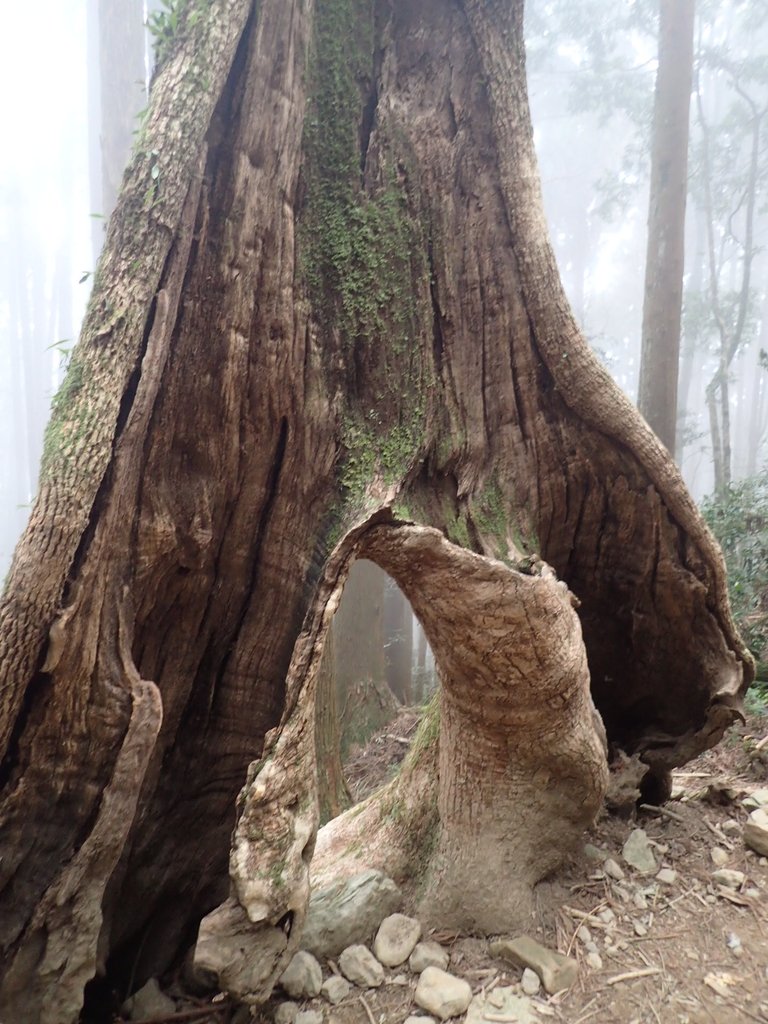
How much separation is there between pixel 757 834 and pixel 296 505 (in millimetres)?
2430

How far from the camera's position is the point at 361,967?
216 cm

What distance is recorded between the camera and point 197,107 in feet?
6.30

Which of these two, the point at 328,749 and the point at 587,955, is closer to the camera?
the point at 587,955

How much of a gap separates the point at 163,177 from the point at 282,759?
1676 mm

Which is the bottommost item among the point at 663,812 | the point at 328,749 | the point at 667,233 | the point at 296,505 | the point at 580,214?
the point at 663,812

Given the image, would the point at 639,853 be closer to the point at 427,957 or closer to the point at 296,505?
the point at 427,957

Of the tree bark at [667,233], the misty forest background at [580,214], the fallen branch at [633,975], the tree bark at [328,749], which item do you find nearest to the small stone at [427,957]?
the fallen branch at [633,975]

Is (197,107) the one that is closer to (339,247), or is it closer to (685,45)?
(339,247)

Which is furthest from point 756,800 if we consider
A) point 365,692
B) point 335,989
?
point 365,692

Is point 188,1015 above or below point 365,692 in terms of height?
above

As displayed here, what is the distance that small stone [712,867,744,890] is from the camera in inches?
101

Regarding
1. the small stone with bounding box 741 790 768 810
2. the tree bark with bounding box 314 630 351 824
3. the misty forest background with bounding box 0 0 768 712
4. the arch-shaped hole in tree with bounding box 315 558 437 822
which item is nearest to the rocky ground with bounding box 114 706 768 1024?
the small stone with bounding box 741 790 768 810

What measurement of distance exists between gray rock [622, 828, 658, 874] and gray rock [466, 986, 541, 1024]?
0.89 m

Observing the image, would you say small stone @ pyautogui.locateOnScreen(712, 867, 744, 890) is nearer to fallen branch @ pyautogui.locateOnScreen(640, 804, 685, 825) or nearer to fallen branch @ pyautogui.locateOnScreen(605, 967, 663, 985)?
fallen branch @ pyautogui.locateOnScreen(640, 804, 685, 825)
